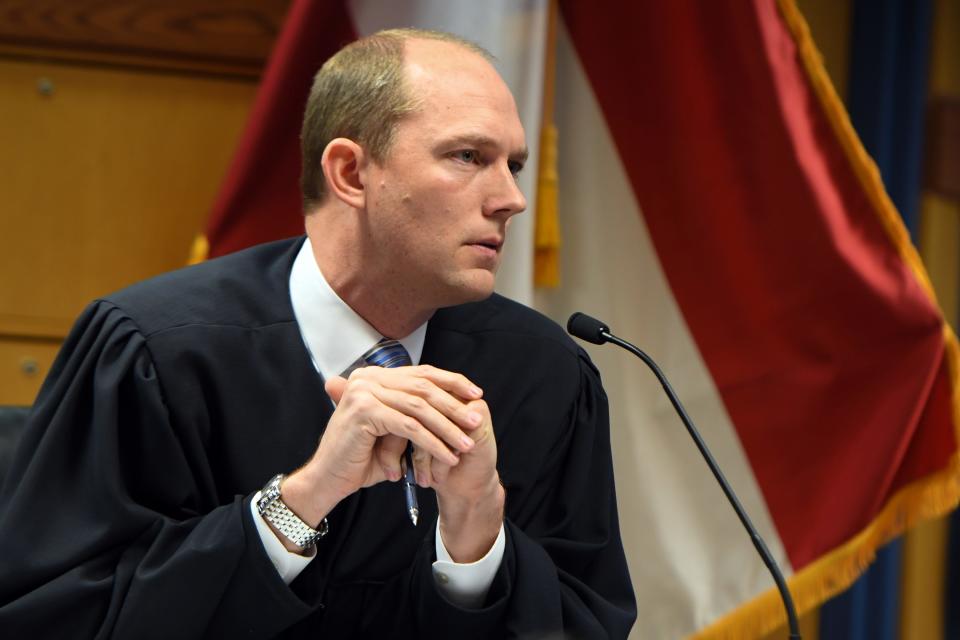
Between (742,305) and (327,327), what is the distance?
1.08 metres

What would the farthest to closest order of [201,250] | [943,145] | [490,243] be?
1. [943,145]
2. [201,250]
3. [490,243]

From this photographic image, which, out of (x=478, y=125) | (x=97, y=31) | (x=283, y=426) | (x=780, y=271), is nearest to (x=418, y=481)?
(x=283, y=426)

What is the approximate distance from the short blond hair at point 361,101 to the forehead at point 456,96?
16 millimetres

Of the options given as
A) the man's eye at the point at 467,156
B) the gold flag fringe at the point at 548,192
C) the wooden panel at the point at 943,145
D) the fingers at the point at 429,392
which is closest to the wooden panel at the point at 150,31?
the gold flag fringe at the point at 548,192

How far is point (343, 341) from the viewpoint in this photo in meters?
1.63

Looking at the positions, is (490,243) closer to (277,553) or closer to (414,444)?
Answer: (414,444)

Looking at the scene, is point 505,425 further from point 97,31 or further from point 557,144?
point 97,31

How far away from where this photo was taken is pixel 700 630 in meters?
2.51

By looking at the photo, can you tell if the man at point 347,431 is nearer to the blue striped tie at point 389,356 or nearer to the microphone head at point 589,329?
the blue striped tie at point 389,356

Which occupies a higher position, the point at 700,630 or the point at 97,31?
the point at 97,31

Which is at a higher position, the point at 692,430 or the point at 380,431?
the point at 380,431

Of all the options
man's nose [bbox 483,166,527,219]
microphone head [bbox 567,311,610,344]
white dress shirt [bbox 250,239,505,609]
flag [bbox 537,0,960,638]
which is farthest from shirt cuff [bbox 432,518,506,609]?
flag [bbox 537,0,960,638]

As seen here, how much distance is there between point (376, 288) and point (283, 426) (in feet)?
0.71

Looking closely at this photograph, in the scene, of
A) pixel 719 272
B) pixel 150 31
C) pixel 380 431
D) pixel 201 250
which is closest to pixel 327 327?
pixel 380 431
